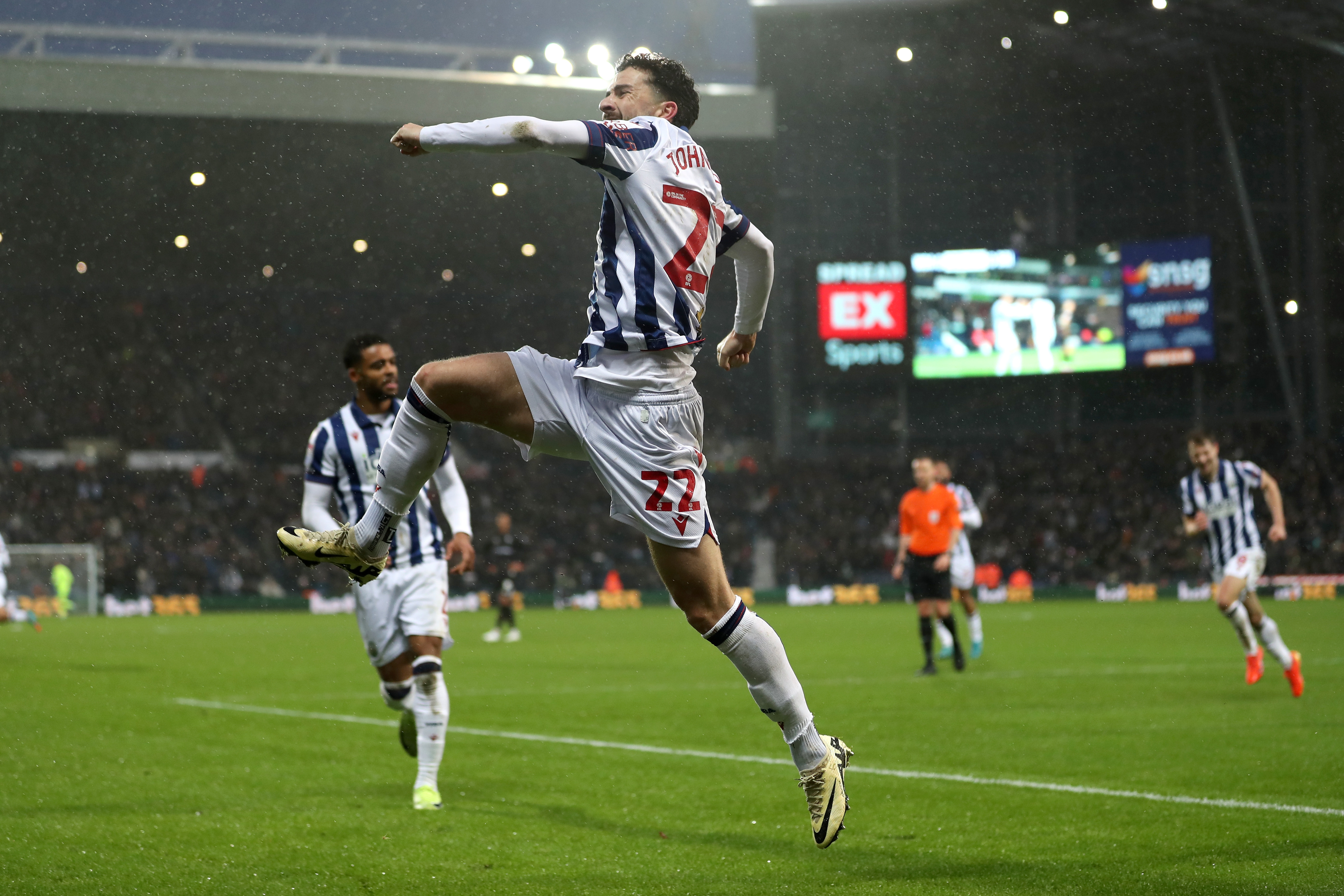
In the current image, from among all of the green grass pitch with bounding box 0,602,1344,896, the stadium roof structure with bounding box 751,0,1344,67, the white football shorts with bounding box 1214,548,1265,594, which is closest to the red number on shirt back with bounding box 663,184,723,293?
the green grass pitch with bounding box 0,602,1344,896

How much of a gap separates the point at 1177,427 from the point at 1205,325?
6150mm

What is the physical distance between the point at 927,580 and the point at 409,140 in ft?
35.9

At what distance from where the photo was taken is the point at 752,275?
4.69m

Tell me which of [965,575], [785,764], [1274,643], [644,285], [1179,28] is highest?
[1179,28]

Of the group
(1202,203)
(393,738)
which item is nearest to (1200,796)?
(393,738)

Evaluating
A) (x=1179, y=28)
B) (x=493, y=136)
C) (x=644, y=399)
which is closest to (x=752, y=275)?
(x=644, y=399)

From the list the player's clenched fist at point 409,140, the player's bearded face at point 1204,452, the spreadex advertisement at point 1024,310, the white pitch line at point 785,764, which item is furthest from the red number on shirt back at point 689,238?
the spreadex advertisement at point 1024,310

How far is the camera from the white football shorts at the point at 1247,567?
11.6m

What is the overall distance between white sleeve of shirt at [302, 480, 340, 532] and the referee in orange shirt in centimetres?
784

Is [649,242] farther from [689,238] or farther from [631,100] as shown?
[631,100]

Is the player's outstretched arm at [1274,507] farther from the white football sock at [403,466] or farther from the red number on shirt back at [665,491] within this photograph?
the white football sock at [403,466]

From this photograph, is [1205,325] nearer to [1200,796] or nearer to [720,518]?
[720,518]

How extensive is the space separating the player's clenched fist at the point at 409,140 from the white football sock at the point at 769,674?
1648 millimetres

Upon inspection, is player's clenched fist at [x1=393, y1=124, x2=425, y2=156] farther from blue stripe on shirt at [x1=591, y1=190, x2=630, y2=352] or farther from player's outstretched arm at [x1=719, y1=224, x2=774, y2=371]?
player's outstretched arm at [x1=719, y1=224, x2=774, y2=371]
